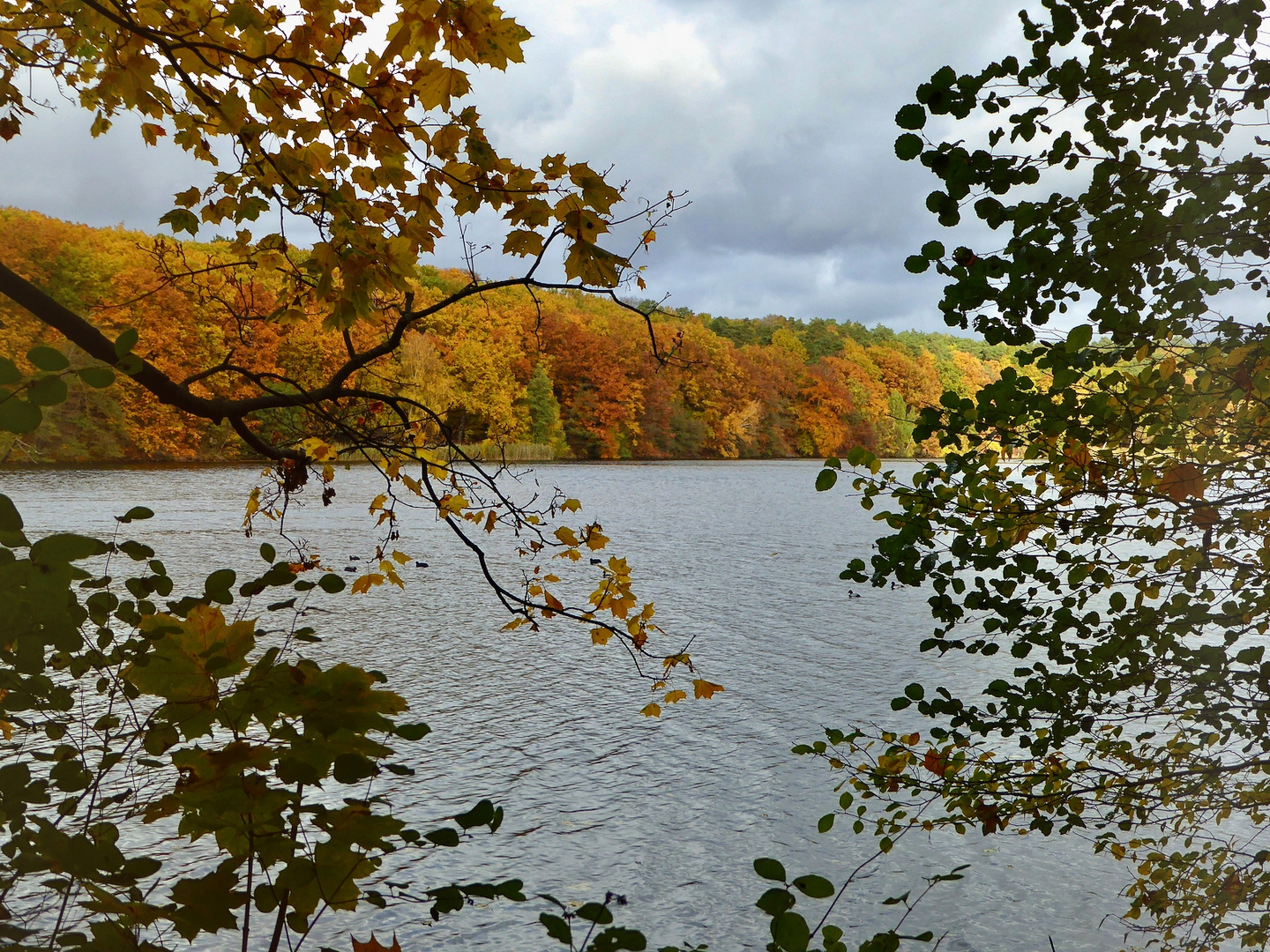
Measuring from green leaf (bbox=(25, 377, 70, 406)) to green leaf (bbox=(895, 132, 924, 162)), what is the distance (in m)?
1.92

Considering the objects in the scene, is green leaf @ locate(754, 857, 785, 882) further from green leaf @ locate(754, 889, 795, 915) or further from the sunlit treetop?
the sunlit treetop

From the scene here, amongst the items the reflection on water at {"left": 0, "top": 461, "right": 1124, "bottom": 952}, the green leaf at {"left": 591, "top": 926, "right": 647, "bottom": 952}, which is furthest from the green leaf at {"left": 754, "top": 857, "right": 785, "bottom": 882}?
the reflection on water at {"left": 0, "top": 461, "right": 1124, "bottom": 952}

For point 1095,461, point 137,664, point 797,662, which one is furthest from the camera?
point 797,662

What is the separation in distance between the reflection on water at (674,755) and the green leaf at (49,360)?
2739mm

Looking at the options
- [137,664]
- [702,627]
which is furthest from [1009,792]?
[702,627]

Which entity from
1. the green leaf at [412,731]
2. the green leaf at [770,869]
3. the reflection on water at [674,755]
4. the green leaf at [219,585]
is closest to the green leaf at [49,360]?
the green leaf at [219,585]

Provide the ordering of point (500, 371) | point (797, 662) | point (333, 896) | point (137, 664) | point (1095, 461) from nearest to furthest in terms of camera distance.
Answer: point (333, 896)
point (137, 664)
point (1095, 461)
point (797, 662)
point (500, 371)

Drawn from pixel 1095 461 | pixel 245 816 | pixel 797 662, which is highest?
pixel 1095 461

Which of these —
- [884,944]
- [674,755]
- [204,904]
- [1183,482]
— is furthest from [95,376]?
[674,755]

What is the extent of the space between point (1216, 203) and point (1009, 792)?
1.74m

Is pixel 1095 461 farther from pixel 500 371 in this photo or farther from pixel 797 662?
pixel 500 371

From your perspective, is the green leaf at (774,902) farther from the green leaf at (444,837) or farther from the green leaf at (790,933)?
the green leaf at (444,837)

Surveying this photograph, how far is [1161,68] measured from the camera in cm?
220

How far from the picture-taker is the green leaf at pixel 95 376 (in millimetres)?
1271
